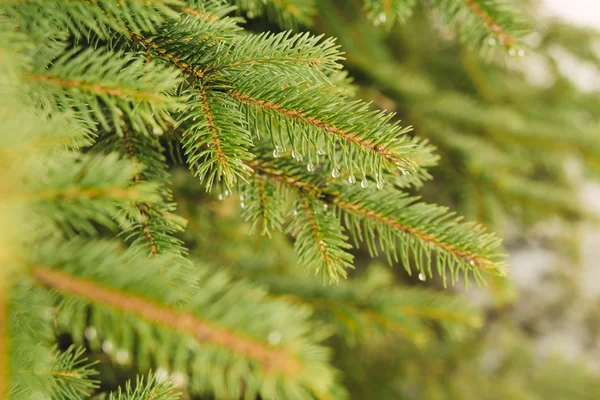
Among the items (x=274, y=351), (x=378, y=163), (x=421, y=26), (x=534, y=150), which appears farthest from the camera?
(x=421, y=26)

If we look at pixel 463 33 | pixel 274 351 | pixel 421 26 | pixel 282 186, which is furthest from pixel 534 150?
pixel 274 351

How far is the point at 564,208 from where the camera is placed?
1213 millimetres

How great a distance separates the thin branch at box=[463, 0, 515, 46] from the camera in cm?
65

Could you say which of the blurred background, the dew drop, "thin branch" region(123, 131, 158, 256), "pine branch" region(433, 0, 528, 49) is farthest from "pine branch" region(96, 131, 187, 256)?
"pine branch" region(433, 0, 528, 49)

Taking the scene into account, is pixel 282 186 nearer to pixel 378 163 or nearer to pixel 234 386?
pixel 378 163

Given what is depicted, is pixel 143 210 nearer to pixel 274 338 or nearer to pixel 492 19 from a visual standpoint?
pixel 274 338

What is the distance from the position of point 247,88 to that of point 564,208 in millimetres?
1131

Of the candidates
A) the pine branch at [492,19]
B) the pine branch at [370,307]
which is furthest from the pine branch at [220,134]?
the pine branch at [370,307]

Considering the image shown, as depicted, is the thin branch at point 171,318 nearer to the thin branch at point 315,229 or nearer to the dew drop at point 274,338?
the dew drop at point 274,338

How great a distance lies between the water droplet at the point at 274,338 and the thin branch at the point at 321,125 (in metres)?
0.21

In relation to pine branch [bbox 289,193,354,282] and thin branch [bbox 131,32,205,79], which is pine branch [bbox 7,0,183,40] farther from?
pine branch [bbox 289,193,354,282]

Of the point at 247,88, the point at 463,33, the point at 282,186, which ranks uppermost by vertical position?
the point at 463,33

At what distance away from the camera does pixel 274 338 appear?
29cm

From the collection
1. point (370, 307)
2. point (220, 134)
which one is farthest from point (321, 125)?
point (370, 307)
